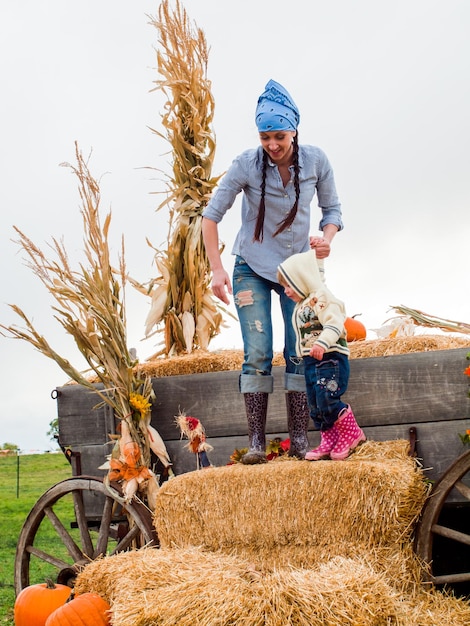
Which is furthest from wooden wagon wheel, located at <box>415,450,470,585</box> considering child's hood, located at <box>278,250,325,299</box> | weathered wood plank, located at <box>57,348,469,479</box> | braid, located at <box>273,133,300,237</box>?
braid, located at <box>273,133,300,237</box>

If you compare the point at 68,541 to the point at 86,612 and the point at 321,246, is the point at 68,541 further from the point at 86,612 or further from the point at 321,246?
the point at 321,246

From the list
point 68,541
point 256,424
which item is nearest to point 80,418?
point 68,541

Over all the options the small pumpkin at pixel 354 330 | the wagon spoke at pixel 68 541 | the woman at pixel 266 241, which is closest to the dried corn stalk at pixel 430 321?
the small pumpkin at pixel 354 330

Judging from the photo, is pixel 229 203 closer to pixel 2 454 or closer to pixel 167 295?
pixel 167 295

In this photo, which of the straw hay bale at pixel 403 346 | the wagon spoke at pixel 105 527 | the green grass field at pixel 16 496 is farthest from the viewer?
the green grass field at pixel 16 496

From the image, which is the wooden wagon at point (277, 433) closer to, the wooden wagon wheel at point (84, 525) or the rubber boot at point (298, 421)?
the wooden wagon wheel at point (84, 525)

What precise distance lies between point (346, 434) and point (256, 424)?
1.43 ft

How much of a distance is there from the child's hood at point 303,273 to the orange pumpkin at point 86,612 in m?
1.55

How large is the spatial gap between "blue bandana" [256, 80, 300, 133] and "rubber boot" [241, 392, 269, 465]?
121 centimetres

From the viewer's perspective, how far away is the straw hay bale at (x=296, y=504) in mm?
3596

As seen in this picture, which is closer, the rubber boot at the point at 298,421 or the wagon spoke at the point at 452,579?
the wagon spoke at the point at 452,579

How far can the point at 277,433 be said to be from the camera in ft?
14.9

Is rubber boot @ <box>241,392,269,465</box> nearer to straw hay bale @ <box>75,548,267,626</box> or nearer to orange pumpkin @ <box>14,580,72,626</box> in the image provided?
straw hay bale @ <box>75,548,267,626</box>

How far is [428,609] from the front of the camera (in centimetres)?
353
